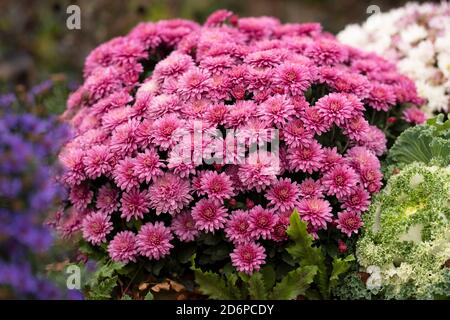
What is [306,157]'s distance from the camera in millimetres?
2678

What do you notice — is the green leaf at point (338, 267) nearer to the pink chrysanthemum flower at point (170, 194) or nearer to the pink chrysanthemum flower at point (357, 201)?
the pink chrysanthemum flower at point (357, 201)

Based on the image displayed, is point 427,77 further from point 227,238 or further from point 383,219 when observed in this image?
point 227,238

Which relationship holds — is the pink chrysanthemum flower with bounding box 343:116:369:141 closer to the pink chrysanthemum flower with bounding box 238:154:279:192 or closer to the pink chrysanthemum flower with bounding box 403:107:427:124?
the pink chrysanthemum flower with bounding box 238:154:279:192

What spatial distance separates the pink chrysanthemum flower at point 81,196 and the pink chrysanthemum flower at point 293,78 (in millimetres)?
930

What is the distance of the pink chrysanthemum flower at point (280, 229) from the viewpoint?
2.61 m

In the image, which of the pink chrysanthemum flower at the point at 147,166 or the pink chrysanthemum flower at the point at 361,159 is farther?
the pink chrysanthemum flower at the point at 361,159

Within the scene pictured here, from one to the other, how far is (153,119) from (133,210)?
0.40 meters

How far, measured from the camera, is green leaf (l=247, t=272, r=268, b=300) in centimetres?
248

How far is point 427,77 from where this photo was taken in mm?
3734

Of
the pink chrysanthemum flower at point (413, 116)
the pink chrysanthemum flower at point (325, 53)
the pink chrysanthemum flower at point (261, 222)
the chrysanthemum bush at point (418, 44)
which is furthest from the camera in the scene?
the chrysanthemum bush at point (418, 44)

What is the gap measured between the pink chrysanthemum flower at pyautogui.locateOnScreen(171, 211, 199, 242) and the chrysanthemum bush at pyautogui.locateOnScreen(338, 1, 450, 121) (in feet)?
4.20

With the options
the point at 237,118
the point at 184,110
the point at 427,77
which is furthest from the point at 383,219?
the point at 427,77

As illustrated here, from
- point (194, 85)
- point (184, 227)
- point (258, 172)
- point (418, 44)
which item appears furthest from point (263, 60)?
point (418, 44)

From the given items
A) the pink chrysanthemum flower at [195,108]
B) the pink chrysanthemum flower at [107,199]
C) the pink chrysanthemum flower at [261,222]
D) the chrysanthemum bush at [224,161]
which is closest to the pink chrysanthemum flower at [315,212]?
the chrysanthemum bush at [224,161]
